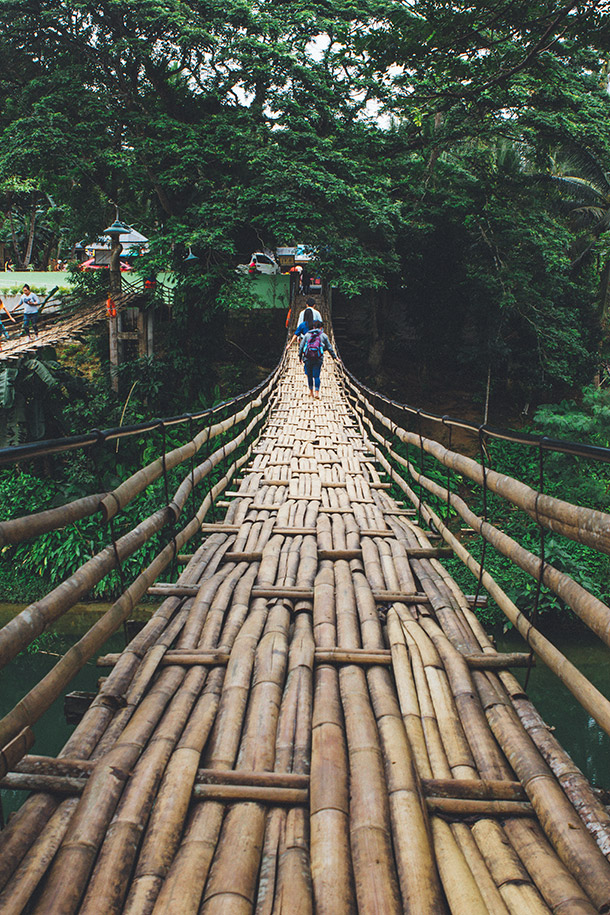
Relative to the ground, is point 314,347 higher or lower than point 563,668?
higher

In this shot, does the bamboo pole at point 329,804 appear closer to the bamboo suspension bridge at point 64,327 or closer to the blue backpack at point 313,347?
the blue backpack at point 313,347

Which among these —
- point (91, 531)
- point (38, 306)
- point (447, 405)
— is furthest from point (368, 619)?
point (447, 405)

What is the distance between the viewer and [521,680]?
5.12 m

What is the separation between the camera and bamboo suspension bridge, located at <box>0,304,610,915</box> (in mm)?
848

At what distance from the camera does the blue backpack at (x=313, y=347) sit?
5.74 m

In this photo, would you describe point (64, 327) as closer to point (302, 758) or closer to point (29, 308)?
point (29, 308)

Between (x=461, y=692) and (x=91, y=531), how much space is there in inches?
299

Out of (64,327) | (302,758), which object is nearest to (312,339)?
(64,327)

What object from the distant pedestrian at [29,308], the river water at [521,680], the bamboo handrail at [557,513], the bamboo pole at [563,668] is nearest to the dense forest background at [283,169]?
the distant pedestrian at [29,308]

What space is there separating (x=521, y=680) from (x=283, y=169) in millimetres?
6450

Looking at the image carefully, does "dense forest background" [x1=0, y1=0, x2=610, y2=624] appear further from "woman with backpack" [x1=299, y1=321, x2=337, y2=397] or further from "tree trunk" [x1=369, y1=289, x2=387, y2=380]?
"woman with backpack" [x1=299, y1=321, x2=337, y2=397]

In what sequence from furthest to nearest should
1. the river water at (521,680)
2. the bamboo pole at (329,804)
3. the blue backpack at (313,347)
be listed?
1. the blue backpack at (313,347)
2. the river water at (521,680)
3. the bamboo pole at (329,804)

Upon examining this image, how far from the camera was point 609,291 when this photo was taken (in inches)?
400

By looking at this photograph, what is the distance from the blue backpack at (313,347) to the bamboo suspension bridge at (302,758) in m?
4.15
